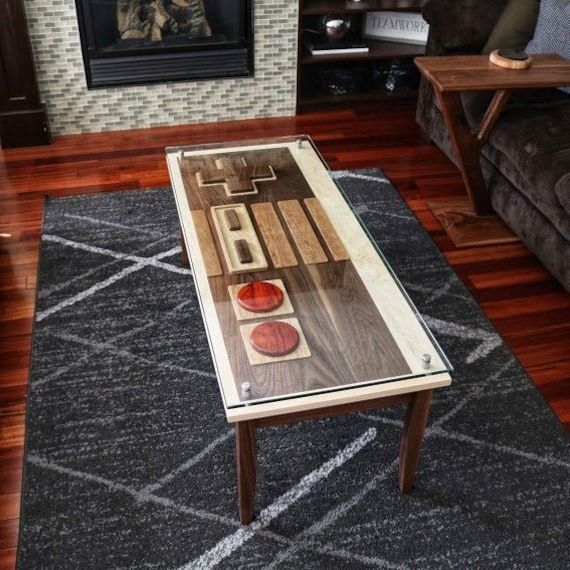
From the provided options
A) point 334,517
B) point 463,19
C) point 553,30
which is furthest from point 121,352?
point 553,30

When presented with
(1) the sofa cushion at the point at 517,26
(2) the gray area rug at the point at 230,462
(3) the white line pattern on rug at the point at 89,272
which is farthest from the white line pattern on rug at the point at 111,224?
(1) the sofa cushion at the point at 517,26

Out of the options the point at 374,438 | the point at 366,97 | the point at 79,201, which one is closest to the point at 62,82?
the point at 79,201

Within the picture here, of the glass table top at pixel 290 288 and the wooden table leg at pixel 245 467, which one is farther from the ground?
the glass table top at pixel 290 288

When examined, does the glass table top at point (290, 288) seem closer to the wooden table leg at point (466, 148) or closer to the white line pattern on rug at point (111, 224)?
the white line pattern on rug at point (111, 224)

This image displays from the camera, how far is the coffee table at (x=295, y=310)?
157 centimetres

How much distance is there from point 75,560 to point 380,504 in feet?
2.41

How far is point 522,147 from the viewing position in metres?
2.64

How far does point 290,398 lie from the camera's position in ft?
Answer: 5.02

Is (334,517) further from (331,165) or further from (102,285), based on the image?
(331,165)

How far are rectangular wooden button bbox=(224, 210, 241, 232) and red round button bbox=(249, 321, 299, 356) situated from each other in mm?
434

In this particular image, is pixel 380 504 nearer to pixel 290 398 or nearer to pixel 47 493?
pixel 290 398

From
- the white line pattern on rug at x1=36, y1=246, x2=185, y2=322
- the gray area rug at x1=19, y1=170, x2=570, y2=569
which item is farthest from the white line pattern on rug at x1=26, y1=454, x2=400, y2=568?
the white line pattern on rug at x1=36, y1=246, x2=185, y2=322

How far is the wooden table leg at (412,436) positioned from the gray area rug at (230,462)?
0.19 ft

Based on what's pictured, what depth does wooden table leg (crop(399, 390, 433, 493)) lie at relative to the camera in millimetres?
1646
